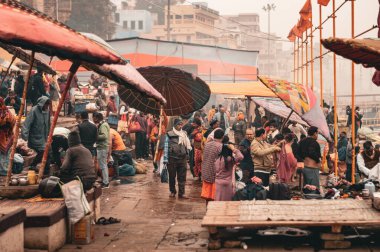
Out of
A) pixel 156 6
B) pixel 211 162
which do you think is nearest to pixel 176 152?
pixel 211 162

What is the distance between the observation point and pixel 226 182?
440 inches

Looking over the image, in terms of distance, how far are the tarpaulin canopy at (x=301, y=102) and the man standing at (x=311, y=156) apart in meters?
0.37

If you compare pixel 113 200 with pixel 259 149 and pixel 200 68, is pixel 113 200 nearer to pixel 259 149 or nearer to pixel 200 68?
pixel 259 149

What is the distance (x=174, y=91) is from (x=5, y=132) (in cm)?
400

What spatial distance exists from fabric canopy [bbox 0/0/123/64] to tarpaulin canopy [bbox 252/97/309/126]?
10.2m

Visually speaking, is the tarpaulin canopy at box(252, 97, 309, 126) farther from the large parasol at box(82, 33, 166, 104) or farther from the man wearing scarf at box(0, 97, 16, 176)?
the large parasol at box(82, 33, 166, 104)

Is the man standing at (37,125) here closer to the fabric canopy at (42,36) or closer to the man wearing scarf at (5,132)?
the man wearing scarf at (5,132)

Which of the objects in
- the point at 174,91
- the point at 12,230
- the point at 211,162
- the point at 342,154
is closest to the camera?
the point at 12,230

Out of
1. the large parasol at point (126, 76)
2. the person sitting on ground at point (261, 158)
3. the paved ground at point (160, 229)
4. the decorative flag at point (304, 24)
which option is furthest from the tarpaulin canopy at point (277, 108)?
the large parasol at point (126, 76)

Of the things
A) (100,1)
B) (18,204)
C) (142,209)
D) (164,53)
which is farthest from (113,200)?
(100,1)

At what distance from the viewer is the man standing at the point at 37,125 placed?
14477 millimetres

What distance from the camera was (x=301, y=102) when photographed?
1268 centimetres

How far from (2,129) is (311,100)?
20.6ft

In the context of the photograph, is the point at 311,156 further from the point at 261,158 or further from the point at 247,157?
the point at 247,157
